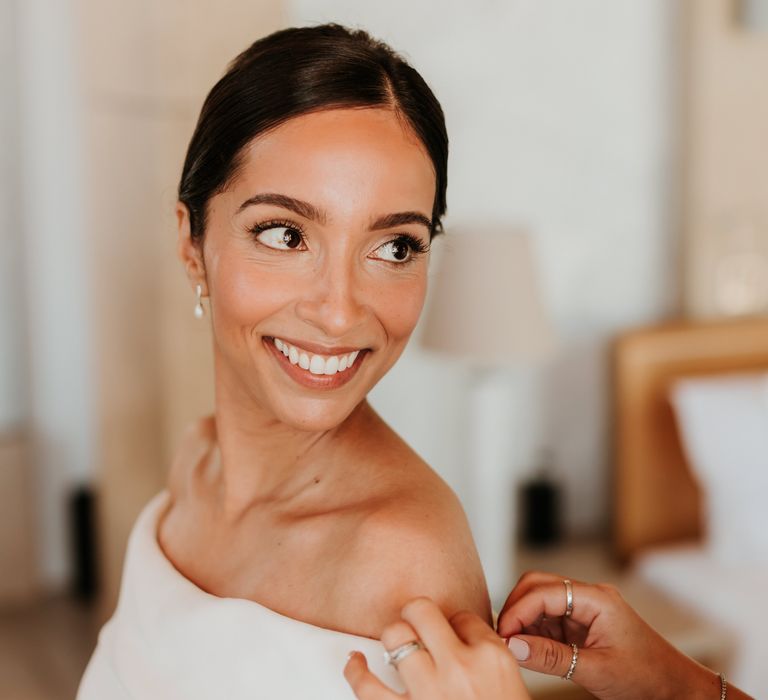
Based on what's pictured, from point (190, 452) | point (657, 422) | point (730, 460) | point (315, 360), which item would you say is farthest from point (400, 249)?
point (657, 422)

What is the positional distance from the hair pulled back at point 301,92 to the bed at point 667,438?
2035mm

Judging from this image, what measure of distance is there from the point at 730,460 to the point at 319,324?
210 centimetres

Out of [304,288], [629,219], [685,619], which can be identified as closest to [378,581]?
[304,288]

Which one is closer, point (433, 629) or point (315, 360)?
point (433, 629)

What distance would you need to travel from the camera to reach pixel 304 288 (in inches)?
30.7

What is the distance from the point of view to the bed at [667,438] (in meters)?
2.68

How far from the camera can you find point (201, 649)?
88cm

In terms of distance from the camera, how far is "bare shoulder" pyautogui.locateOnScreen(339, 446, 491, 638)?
2.48 ft

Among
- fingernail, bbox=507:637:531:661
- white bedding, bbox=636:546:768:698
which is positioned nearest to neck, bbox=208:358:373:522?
fingernail, bbox=507:637:531:661

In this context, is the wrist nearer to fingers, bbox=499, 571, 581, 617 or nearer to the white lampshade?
fingers, bbox=499, 571, 581, 617

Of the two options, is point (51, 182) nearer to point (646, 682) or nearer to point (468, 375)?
point (468, 375)

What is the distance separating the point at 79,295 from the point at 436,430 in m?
1.22

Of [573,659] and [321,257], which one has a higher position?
[321,257]

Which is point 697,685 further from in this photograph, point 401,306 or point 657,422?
point 657,422
